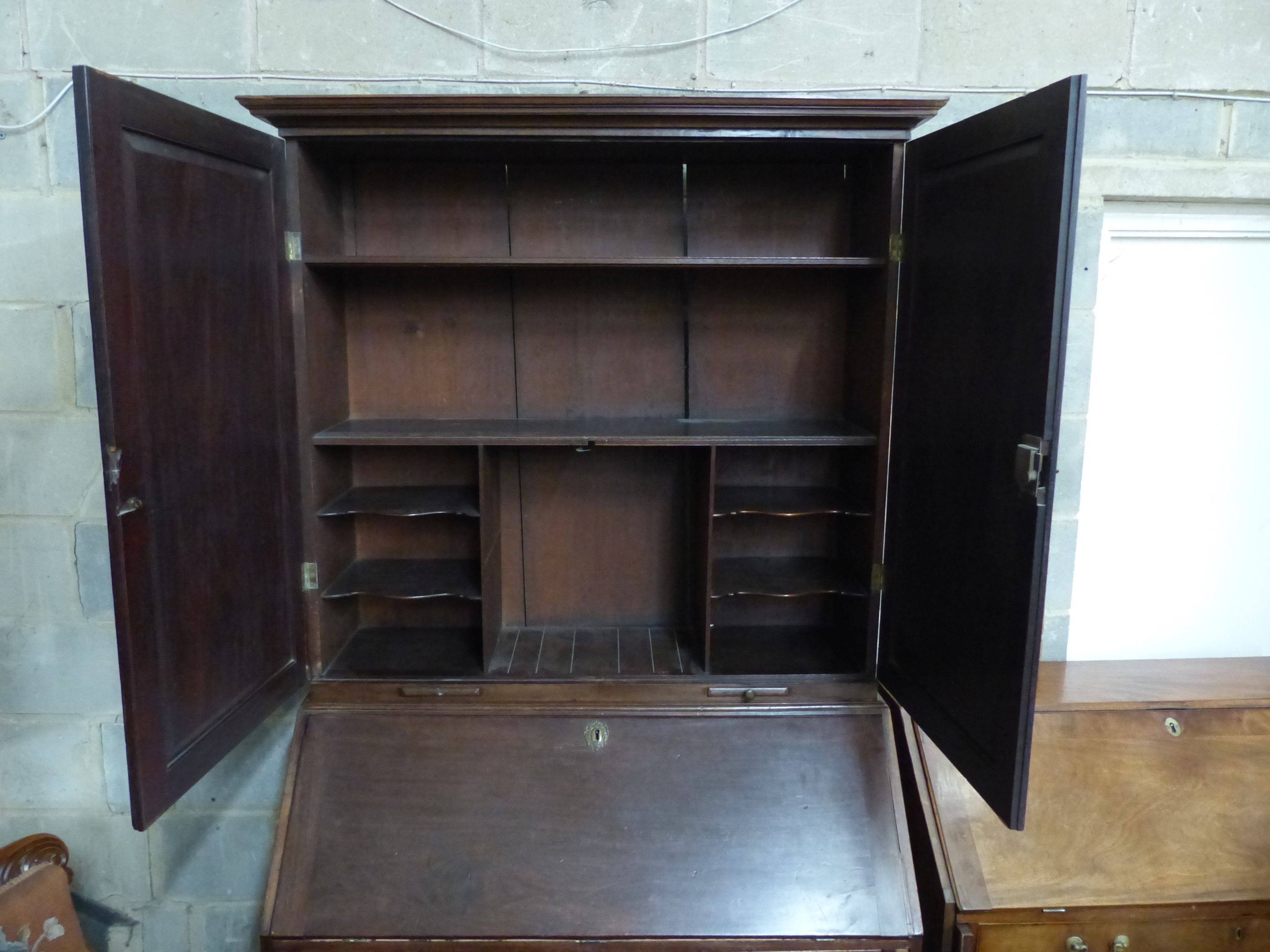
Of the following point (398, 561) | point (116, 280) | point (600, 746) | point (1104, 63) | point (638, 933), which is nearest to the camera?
point (116, 280)

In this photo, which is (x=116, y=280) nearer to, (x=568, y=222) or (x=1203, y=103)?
(x=568, y=222)

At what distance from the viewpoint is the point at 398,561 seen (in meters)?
1.92

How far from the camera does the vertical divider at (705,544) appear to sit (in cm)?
162

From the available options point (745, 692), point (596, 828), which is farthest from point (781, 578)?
point (596, 828)

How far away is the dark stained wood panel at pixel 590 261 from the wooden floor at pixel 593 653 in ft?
2.71

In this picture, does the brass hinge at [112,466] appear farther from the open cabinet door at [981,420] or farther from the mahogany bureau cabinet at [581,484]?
the open cabinet door at [981,420]

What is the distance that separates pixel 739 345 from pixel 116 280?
3.96ft

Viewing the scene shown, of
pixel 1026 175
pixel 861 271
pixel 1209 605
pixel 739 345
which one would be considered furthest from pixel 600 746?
pixel 1209 605

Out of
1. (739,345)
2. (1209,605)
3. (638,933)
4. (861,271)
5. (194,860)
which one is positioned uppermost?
(861,271)

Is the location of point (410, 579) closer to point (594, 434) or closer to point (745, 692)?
point (594, 434)

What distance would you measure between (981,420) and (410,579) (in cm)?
120

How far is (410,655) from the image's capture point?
1793mm

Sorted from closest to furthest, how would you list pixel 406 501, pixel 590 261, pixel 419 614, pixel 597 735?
pixel 590 261 → pixel 597 735 → pixel 406 501 → pixel 419 614

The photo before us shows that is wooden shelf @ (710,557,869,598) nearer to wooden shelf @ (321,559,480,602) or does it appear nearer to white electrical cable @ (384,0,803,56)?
wooden shelf @ (321,559,480,602)
